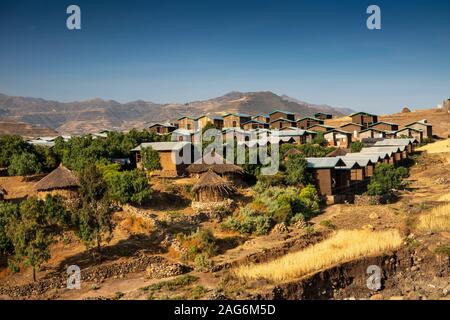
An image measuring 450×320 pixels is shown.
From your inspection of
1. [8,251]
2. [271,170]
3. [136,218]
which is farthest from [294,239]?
[8,251]

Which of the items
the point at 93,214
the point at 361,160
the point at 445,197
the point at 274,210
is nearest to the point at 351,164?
the point at 361,160

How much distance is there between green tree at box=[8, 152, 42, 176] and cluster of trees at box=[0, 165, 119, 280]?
877 centimetres

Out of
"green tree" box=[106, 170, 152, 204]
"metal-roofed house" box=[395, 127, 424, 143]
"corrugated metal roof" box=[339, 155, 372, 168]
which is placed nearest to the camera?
"green tree" box=[106, 170, 152, 204]

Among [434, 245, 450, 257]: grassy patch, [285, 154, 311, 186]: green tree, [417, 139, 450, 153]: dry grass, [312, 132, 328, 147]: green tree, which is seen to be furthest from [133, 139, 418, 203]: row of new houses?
[417, 139, 450, 153]: dry grass

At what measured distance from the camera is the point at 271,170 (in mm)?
34844

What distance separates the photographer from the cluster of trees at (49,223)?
770 inches

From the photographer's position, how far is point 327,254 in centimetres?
2067

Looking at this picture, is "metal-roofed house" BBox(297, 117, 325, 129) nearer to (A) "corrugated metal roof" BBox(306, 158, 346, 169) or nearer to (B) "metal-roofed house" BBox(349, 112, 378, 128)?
(B) "metal-roofed house" BBox(349, 112, 378, 128)

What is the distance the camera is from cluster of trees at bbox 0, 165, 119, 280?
19562 millimetres

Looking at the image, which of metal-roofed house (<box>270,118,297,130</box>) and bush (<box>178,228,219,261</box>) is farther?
metal-roofed house (<box>270,118,297,130</box>)

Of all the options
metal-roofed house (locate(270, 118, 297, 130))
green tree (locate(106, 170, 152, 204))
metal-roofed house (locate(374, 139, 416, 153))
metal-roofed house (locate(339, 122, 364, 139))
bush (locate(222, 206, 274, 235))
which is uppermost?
metal-roofed house (locate(270, 118, 297, 130))

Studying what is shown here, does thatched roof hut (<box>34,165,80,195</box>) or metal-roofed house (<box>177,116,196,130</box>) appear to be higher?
metal-roofed house (<box>177,116,196,130</box>)

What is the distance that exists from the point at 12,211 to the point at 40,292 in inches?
202

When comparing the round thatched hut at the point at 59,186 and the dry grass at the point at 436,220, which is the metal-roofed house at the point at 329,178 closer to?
the dry grass at the point at 436,220
